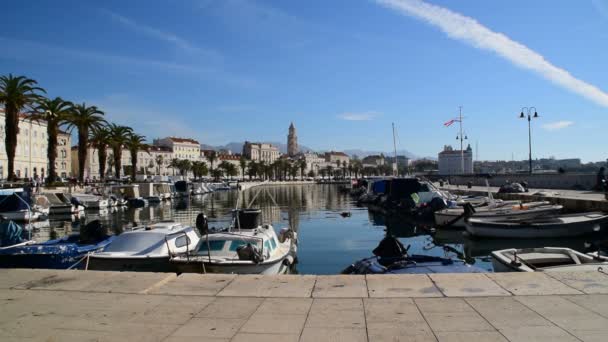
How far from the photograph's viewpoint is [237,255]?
1623 cm

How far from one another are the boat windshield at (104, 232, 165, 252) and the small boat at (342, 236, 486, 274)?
7.79 m

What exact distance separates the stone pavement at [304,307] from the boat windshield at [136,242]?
6884mm

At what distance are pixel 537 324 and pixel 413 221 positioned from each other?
3457cm

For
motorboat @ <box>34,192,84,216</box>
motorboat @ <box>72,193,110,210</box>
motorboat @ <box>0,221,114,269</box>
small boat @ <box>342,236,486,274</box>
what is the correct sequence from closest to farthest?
small boat @ <box>342,236,486,274</box> → motorboat @ <box>0,221,114,269</box> → motorboat @ <box>34,192,84,216</box> → motorboat @ <box>72,193,110,210</box>

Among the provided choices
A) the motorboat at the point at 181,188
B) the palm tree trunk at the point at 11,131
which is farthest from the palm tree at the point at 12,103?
the motorboat at the point at 181,188

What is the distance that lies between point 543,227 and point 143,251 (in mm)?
22703

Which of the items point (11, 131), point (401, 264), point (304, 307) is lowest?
point (401, 264)

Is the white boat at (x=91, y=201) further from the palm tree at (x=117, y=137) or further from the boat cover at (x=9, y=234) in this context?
the boat cover at (x=9, y=234)

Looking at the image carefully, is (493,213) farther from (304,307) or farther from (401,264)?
(304,307)

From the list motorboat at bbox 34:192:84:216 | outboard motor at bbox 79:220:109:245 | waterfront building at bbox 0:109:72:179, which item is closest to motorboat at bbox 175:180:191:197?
waterfront building at bbox 0:109:72:179

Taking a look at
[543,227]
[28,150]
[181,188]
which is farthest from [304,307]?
[28,150]

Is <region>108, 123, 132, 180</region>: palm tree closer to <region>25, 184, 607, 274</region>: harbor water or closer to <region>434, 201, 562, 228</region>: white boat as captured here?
<region>25, 184, 607, 274</region>: harbor water

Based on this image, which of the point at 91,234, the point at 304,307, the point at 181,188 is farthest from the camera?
the point at 181,188

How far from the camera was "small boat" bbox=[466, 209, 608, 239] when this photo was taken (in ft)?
89.6
